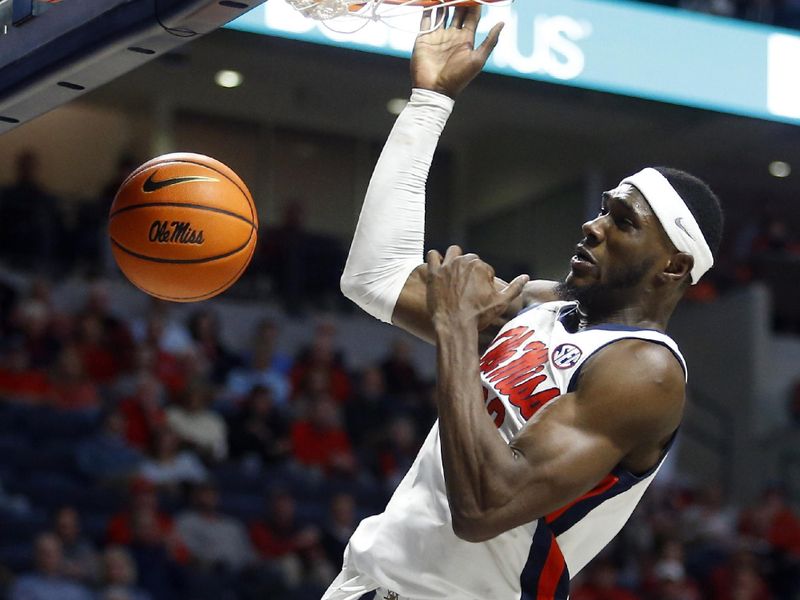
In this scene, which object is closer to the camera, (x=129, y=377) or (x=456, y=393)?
(x=456, y=393)

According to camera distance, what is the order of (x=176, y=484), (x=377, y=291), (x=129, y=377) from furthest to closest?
1. (x=129, y=377)
2. (x=176, y=484)
3. (x=377, y=291)

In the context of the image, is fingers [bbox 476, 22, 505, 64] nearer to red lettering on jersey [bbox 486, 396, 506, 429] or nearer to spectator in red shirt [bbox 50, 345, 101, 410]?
red lettering on jersey [bbox 486, 396, 506, 429]

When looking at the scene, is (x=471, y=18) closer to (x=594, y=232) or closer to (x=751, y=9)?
(x=594, y=232)

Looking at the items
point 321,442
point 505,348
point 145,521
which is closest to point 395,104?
point 321,442

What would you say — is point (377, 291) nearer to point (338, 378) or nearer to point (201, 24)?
point (201, 24)

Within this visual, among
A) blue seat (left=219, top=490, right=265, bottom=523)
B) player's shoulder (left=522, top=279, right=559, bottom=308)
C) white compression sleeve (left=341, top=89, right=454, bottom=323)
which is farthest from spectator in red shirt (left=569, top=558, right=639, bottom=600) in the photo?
white compression sleeve (left=341, top=89, right=454, bottom=323)

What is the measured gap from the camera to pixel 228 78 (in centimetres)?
1342

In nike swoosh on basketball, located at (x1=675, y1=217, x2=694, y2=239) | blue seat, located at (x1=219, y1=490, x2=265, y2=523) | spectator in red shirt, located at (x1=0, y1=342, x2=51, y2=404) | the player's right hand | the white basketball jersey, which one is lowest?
blue seat, located at (x1=219, y1=490, x2=265, y2=523)

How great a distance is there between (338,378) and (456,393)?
7972mm

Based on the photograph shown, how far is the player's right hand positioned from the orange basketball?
72cm

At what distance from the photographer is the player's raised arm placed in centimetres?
329

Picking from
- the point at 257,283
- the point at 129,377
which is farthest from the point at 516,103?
the point at 129,377

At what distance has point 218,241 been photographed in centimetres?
372

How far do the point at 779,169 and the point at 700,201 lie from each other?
1194 centimetres
